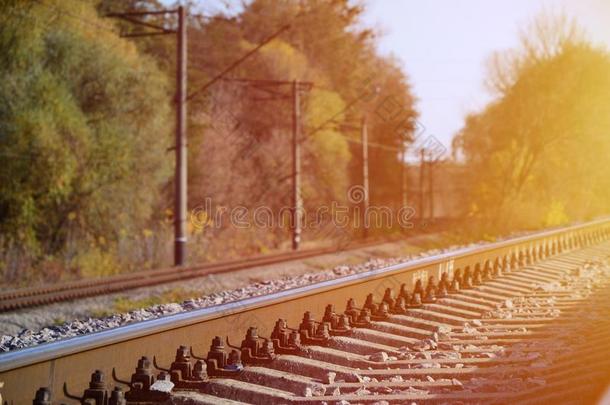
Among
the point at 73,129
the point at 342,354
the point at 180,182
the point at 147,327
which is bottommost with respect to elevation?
the point at 342,354

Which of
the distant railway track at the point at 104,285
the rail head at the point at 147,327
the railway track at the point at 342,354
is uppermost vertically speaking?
the rail head at the point at 147,327

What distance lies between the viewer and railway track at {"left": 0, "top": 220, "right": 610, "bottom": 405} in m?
3.88

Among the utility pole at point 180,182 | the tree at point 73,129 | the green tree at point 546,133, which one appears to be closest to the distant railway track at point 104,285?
the utility pole at point 180,182

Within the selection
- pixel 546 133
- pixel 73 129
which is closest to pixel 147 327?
pixel 73 129

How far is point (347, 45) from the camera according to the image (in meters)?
50.7

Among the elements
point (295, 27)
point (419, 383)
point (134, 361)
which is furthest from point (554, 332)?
point (295, 27)

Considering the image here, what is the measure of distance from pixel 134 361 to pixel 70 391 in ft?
1.64

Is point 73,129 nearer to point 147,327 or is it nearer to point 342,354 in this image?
point 342,354

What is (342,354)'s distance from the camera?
5113 mm

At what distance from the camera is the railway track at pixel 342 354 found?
3875 millimetres

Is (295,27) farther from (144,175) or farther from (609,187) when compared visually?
(144,175)

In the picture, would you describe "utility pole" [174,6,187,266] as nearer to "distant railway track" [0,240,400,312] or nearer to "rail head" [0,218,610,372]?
"distant railway track" [0,240,400,312]

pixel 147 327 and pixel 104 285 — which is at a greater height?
pixel 147 327

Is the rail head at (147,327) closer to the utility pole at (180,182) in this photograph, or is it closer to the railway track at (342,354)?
the railway track at (342,354)
